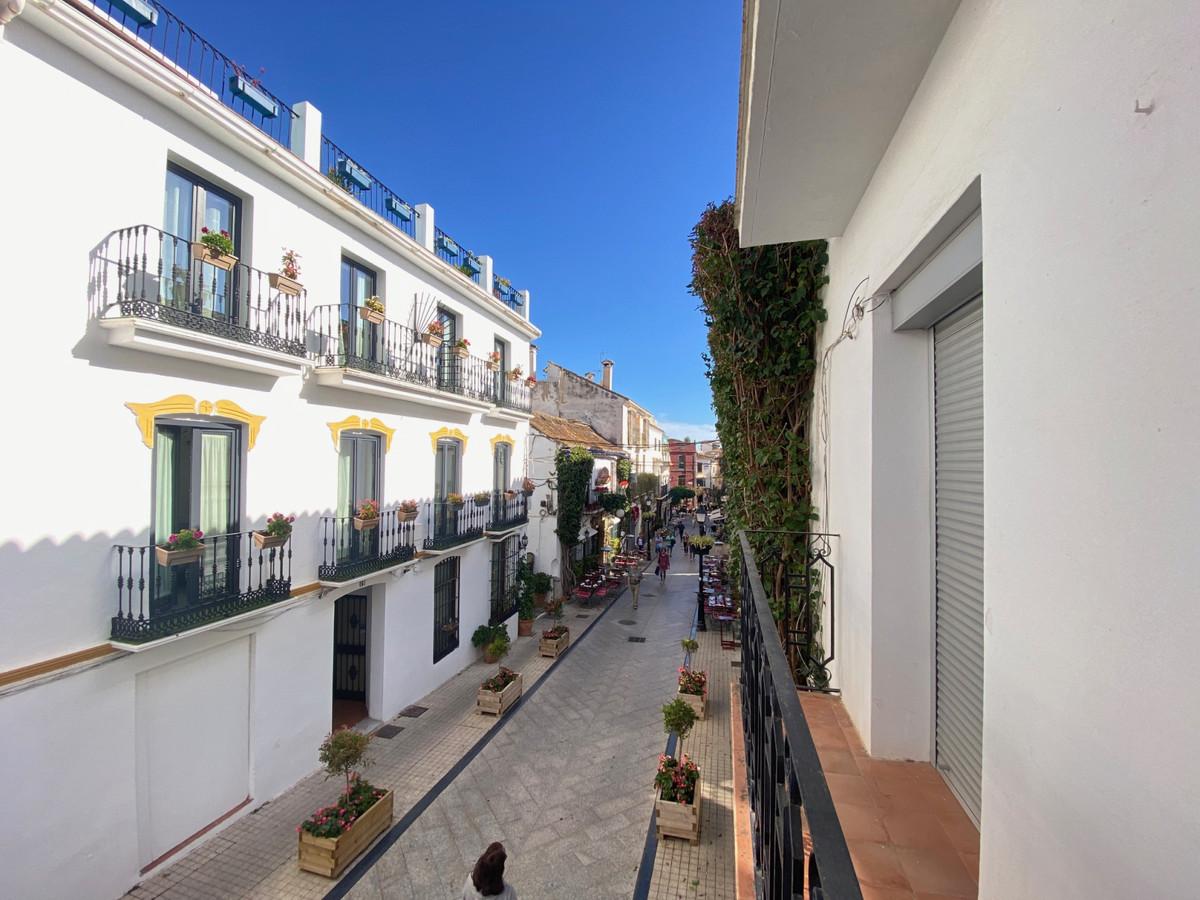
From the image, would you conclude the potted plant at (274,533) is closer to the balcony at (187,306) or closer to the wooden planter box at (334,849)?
the balcony at (187,306)

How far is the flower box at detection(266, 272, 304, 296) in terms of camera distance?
23.5 feet

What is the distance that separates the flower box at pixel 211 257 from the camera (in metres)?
6.08

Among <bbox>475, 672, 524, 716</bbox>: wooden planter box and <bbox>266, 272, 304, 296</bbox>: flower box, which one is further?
<bbox>475, 672, 524, 716</bbox>: wooden planter box

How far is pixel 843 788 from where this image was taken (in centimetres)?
293

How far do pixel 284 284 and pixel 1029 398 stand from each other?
27.4 feet

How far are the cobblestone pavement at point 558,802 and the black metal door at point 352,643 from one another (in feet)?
9.97

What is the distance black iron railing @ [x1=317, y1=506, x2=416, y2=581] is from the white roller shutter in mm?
8058

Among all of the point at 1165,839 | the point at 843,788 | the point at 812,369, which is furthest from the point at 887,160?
the point at 843,788

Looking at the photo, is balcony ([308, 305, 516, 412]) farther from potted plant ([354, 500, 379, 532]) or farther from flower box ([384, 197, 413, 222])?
flower box ([384, 197, 413, 222])

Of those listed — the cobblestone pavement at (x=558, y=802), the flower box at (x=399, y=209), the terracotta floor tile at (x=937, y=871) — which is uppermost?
the flower box at (x=399, y=209)

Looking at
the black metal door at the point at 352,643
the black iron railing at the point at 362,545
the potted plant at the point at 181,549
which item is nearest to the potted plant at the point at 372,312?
the black iron railing at the point at 362,545

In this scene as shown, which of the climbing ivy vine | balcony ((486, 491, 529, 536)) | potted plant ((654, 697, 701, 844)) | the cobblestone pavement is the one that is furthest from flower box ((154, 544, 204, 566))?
balcony ((486, 491, 529, 536))

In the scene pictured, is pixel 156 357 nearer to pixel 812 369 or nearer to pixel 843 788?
pixel 812 369

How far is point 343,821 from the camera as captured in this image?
6.32m
